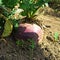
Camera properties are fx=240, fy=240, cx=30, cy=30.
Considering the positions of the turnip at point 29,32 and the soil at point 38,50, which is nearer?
the soil at point 38,50

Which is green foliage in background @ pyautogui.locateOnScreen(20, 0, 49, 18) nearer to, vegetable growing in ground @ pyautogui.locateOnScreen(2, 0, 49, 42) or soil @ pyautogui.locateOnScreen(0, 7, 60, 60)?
vegetable growing in ground @ pyautogui.locateOnScreen(2, 0, 49, 42)

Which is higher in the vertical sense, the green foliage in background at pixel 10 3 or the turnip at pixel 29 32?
the green foliage in background at pixel 10 3

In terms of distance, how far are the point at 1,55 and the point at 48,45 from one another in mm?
644

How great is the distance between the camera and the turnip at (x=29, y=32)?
10.0 ft

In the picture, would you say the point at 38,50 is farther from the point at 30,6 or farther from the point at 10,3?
the point at 10,3

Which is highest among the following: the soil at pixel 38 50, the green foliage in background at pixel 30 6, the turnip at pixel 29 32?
the green foliage in background at pixel 30 6

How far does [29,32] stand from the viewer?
309 cm

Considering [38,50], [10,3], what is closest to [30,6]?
[10,3]

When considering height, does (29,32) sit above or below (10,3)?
below

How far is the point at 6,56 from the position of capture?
112 inches

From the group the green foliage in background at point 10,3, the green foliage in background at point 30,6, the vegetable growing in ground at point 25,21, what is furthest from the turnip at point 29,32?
the green foliage in background at point 10,3

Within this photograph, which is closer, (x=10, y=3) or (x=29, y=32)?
(x=10, y=3)

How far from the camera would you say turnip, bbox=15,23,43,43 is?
3057mm

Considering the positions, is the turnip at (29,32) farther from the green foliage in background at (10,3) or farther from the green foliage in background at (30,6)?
the green foliage in background at (10,3)
